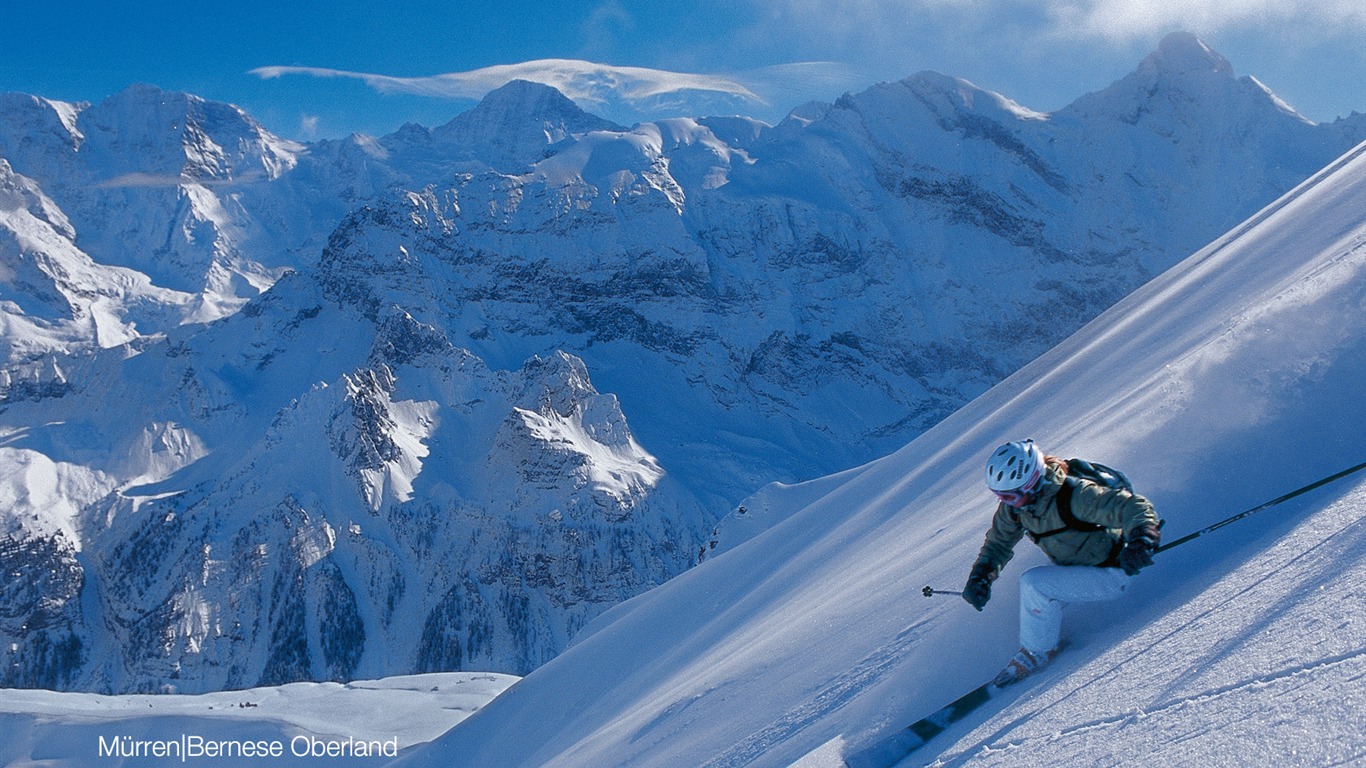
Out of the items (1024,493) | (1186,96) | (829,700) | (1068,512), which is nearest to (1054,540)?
(1068,512)

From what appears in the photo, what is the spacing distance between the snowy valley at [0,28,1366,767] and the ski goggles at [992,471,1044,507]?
715 mm

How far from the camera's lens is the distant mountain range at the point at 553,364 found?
325 ft

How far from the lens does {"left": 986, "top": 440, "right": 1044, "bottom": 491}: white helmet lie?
5176mm

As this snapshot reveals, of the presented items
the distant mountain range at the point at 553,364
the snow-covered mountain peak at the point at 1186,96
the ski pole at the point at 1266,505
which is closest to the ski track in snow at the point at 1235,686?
the ski pole at the point at 1266,505

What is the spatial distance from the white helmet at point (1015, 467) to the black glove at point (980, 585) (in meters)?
0.57

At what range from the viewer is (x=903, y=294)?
6319 inches

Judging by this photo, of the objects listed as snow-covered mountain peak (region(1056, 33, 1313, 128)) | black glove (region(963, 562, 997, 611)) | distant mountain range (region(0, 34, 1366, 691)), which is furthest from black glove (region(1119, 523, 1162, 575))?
snow-covered mountain peak (region(1056, 33, 1313, 128))

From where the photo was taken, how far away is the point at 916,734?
15.9 feet

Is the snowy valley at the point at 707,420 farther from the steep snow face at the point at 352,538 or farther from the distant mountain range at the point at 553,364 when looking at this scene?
the distant mountain range at the point at 553,364

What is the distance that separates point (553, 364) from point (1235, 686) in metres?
111

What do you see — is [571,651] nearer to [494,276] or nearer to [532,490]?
[532,490]

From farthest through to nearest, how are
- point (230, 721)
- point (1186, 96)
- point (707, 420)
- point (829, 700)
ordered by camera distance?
point (1186, 96)
point (707, 420)
point (230, 721)
point (829, 700)

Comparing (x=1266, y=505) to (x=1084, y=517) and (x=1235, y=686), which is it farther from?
(x=1235, y=686)

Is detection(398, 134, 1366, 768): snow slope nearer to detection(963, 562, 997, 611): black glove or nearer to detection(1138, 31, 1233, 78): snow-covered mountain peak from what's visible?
detection(963, 562, 997, 611): black glove
